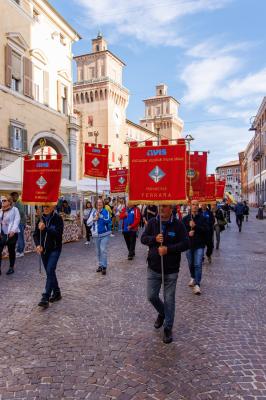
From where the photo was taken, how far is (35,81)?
2400 centimetres

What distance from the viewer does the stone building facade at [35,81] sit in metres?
20.7

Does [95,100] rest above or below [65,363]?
above

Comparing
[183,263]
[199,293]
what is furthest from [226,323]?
[183,263]

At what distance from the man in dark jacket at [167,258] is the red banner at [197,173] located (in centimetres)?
572

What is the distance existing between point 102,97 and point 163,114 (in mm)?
37658

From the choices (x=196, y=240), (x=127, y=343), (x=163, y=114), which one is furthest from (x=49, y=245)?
(x=163, y=114)

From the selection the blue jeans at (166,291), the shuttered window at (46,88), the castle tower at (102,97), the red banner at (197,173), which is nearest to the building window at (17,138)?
the shuttered window at (46,88)

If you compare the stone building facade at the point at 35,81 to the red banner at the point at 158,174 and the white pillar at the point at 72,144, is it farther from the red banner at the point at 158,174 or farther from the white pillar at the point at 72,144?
the red banner at the point at 158,174

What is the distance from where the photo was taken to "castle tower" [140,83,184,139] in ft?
314

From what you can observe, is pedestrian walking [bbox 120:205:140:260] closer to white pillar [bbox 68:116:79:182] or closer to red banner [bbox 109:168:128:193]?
red banner [bbox 109:168:128:193]

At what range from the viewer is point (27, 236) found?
40.7 ft

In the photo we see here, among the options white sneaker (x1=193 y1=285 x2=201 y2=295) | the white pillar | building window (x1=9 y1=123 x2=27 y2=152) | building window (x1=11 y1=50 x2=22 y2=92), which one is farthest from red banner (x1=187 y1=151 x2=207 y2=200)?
the white pillar

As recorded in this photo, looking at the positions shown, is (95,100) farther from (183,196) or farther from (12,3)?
(183,196)

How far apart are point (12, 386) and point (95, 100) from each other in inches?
2463
